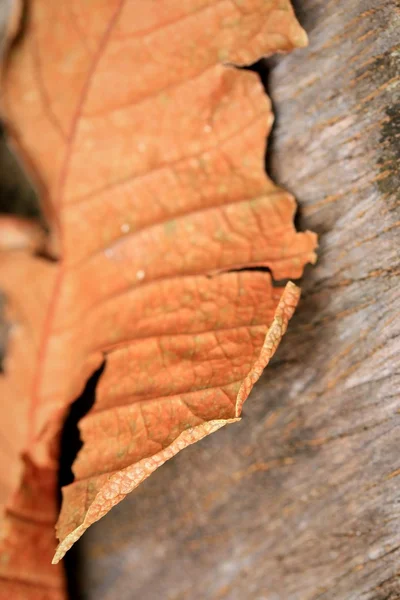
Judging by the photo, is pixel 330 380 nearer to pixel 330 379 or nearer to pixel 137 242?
pixel 330 379

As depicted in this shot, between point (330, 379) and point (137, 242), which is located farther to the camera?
point (137, 242)

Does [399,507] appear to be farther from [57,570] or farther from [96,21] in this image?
[96,21]

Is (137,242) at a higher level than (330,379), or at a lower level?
higher

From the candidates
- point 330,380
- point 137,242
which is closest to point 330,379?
point 330,380

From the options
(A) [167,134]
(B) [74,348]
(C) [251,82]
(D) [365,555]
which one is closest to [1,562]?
(B) [74,348]
